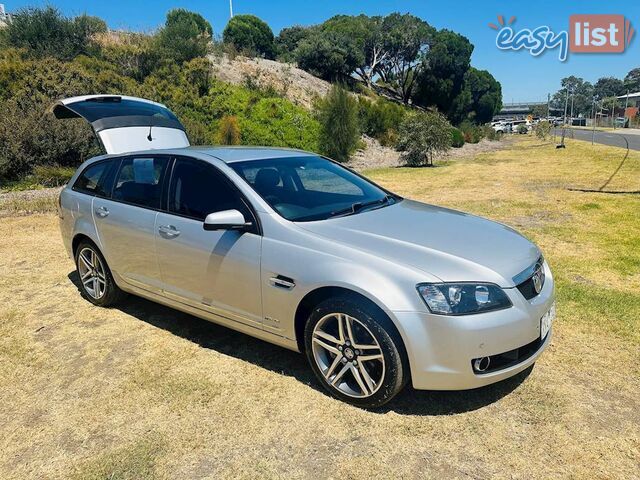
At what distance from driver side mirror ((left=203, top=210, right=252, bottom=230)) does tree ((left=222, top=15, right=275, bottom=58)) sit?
41915 millimetres

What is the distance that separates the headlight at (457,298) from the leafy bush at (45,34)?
2205 cm

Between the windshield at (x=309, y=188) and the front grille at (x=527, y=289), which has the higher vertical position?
the windshield at (x=309, y=188)

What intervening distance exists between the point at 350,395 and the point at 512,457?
37.4 inches

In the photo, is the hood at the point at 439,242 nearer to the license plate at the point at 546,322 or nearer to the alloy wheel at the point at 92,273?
the license plate at the point at 546,322

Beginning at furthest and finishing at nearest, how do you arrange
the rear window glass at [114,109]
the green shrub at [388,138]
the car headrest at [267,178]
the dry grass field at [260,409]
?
the green shrub at [388,138] → the rear window glass at [114,109] → the car headrest at [267,178] → the dry grass field at [260,409]

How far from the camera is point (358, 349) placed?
2.86 metres

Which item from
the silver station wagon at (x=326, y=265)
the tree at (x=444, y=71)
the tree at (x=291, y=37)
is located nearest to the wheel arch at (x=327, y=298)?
the silver station wagon at (x=326, y=265)

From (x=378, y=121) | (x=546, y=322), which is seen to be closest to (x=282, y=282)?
(x=546, y=322)

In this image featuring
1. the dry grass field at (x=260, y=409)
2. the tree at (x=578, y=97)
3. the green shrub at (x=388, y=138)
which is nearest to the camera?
the dry grass field at (x=260, y=409)

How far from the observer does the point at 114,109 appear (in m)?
6.95

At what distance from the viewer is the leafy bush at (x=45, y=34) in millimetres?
20281

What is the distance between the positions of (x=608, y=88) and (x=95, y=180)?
179642 mm

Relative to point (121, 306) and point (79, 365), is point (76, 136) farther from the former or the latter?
point (79, 365)

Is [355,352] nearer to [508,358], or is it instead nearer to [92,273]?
[508,358]
